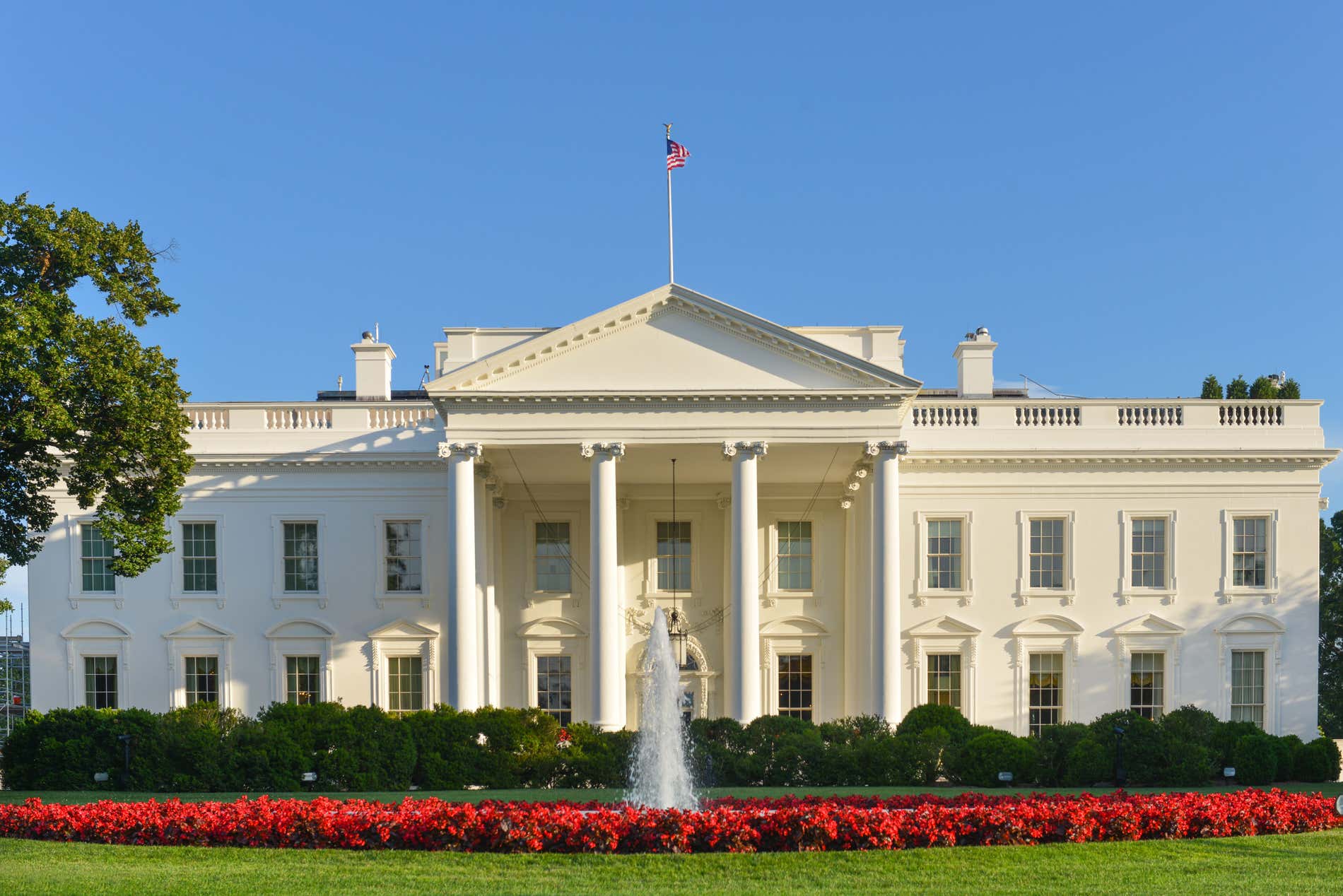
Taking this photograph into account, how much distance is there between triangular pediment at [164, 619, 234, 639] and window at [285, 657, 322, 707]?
1.81 meters

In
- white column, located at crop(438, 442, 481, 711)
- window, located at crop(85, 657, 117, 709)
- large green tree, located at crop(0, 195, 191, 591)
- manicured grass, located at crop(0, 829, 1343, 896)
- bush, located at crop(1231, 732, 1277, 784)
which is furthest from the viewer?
window, located at crop(85, 657, 117, 709)

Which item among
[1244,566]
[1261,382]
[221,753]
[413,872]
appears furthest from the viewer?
[1261,382]

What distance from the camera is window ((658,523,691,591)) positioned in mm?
32438

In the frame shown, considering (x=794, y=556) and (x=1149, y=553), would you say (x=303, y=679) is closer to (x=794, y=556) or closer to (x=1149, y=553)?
(x=794, y=556)

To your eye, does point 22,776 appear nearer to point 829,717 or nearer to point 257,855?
point 257,855

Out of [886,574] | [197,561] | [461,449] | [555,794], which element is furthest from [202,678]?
[886,574]


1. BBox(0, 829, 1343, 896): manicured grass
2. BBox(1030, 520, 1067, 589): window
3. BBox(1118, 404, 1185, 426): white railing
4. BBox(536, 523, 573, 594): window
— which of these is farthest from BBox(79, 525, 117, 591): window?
BBox(1118, 404, 1185, 426): white railing

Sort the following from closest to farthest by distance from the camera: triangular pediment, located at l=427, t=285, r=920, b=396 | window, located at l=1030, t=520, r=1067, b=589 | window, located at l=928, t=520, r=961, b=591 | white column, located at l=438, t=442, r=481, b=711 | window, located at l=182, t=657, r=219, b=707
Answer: white column, located at l=438, t=442, r=481, b=711 < triangular pediment, located at l=427, t=285, r=920, b=396 < window, located at l=182, t=657, r=219, b=707 < window, located at l=1030, t=520, r=1067, b=589 < window, located at l=928, t=520, r=961, b=591

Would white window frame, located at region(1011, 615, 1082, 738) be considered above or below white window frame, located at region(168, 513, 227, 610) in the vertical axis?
below

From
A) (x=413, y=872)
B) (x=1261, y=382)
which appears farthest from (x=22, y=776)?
(x=1261, y=382)

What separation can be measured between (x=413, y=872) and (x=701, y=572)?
19.2 m

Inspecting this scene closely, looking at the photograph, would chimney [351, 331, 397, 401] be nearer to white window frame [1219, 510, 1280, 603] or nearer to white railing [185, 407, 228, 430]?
white railing [185, 407, 228, 430]

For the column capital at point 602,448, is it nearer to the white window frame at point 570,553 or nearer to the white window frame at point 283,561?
the white window frame at point 570,553

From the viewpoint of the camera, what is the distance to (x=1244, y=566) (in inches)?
1196
